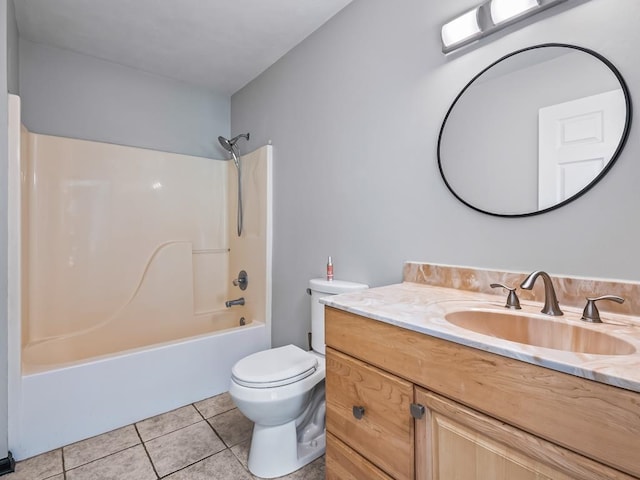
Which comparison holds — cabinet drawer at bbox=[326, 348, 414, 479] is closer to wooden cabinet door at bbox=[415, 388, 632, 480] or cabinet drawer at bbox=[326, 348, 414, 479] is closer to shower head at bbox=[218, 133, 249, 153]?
wooden cabinet door at bbox=[415, 388, 632, 480]

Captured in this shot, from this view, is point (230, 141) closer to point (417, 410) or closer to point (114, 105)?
point (114, 105)

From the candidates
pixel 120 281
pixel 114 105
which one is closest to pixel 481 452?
pixel 120 281

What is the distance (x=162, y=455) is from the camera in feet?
5.17

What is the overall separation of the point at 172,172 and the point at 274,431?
208 cm

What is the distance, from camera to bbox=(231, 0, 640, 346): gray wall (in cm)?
98

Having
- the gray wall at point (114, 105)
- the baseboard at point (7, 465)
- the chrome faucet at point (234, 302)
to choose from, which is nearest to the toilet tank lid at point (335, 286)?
the chrome faucet at point (234, 302)

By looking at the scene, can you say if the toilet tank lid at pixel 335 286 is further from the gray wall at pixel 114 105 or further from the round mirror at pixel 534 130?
the gray wall at pixel 114 105

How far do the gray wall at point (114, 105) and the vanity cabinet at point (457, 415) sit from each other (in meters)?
2.25

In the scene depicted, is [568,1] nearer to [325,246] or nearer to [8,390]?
[325,246]

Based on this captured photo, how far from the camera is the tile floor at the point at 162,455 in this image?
4.78 ft

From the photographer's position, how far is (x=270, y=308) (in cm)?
242

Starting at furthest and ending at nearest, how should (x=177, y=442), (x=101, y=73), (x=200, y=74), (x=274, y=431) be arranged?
(x=200, y=74) → (x=101, y=73) → (x=177, y=442) → (x=274, y=431)

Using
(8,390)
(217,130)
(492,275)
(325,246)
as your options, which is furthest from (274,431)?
(217,130)

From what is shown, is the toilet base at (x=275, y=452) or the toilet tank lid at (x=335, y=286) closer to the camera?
the toilet base at (x=275, y=452)
